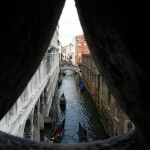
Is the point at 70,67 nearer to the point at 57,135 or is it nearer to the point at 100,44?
the point at 57,135

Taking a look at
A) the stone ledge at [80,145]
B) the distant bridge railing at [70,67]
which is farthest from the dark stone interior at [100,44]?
the distant bridge railing at [70,67]

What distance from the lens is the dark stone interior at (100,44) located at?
82 centimetres

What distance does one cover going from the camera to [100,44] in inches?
39.3

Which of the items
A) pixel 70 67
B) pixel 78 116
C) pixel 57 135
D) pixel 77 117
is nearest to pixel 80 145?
pixel 57 135

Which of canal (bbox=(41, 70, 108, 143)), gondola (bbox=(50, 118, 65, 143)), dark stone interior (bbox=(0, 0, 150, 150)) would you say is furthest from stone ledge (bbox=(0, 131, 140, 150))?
canal (bbox=(41, 70, 108, 143))

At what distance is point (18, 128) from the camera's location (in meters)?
7.75

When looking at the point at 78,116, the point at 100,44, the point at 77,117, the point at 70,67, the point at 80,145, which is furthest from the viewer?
the point at 70,67

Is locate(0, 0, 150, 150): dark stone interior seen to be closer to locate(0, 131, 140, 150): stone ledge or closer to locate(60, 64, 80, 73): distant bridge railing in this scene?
locate(0, 131, 140, 150): stone ledge

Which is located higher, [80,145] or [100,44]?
[100,44]

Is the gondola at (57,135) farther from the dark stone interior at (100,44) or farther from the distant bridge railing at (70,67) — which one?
the distant bridge railing at (70,67)

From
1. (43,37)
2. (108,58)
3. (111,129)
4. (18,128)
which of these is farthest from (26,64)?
(111,129)

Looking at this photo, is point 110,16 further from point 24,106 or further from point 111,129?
point 111,129

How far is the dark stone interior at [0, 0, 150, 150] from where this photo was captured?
82cm

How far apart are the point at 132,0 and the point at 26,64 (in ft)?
1.34
